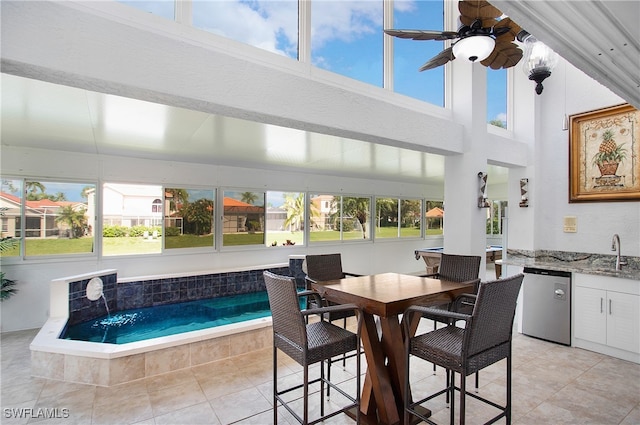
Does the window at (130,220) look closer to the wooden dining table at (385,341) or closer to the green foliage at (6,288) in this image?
the green foliage at (6,288)

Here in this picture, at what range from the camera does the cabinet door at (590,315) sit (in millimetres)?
3562

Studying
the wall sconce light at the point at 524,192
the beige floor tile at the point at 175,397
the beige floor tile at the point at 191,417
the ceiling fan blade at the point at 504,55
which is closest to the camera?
the ceiling fan blade at the point at 504,55

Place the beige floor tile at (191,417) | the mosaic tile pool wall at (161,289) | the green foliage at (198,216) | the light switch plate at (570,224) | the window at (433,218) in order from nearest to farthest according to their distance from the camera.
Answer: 1. the beige floor tile at (191,417)
2. the light switch plate at (570,224)
3. the mosaic tile pool wall at (161,289)
4. the green foliage at (198,216)
5. the window at (433,218)

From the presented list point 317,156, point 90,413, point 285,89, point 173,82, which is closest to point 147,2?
point 173,82

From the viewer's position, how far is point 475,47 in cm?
206

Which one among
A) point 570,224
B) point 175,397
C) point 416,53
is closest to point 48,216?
point 175,397

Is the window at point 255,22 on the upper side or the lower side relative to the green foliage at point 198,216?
upper

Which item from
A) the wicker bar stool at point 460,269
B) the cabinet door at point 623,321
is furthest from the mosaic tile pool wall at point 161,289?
the cabinet door at point 623,321

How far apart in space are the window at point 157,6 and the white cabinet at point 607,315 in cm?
478

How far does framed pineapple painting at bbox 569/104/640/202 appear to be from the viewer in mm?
3828

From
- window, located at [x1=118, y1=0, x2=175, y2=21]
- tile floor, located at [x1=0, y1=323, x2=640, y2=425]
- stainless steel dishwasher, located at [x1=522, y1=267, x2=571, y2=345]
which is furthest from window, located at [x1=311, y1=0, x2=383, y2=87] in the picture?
stainless steel dishwasher, located at [x1=522, y1=267, x2=571, y2=345]

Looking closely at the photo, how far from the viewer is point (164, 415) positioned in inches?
96.4

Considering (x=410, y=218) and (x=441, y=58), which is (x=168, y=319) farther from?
(x=410, y=218)

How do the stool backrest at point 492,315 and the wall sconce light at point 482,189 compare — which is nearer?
the stool backrest at point 492,315
